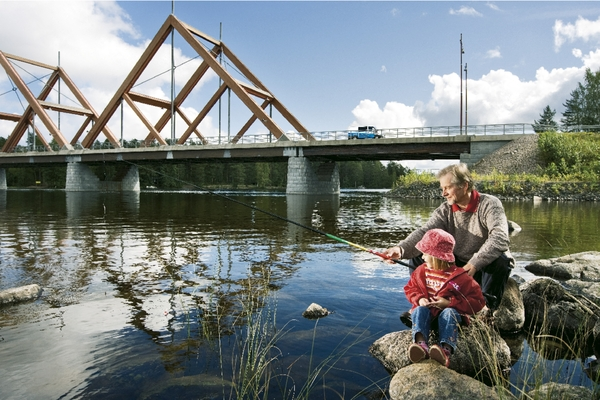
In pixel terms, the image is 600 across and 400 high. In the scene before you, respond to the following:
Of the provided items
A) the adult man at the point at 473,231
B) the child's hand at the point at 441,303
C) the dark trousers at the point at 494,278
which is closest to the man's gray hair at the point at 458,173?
the adult man at the point at 473,231

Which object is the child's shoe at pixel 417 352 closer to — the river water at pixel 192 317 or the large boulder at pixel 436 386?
the large boulder at pixel 436 386

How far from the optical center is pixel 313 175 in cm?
5025

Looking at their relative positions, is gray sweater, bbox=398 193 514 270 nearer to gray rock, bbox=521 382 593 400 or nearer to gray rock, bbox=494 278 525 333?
gray rock, bbox=494 278 525 333

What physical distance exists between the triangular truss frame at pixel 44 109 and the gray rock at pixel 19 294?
2360 inches

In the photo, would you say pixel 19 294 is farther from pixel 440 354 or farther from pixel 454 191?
pixel 454 191

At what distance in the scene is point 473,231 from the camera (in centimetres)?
413

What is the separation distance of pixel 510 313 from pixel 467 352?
1.25 metres

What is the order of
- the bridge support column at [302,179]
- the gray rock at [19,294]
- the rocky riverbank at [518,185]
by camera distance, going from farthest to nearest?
the bridge support column at [302,179], the rocky riverbank at [518,185], the gray rock at [19,294]

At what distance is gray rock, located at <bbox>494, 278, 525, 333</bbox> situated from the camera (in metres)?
4.61

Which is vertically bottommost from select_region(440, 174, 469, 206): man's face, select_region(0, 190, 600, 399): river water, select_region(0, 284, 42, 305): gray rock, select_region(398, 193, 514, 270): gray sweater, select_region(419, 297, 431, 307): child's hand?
select_region(0, 190, 600, 399): river water

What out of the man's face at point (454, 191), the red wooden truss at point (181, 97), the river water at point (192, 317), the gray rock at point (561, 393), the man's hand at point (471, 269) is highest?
the red wooden truss at point (181, 97)

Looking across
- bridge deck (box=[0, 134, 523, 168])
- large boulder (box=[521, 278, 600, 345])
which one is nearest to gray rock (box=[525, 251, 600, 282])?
large boulder (box=[521, 278, 600, 345])

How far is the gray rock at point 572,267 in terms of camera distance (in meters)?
6.72

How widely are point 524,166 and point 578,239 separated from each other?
1199 inches
